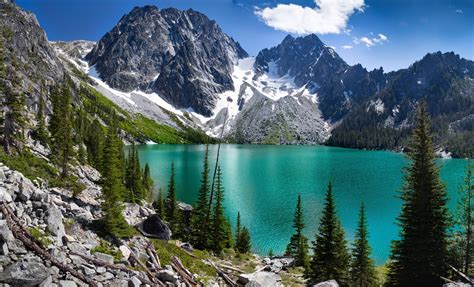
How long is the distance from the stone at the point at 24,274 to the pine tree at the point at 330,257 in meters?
27.1

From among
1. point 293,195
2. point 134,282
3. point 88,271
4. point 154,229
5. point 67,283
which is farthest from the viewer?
point 293,195

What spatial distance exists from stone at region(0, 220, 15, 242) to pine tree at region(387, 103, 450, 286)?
3151 centimetres

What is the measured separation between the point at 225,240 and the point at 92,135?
8307 cm

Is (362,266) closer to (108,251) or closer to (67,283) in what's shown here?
(108,251)

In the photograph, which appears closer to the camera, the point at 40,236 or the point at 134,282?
the point at 40,236

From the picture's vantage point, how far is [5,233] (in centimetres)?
1302

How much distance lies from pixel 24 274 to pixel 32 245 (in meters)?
1.90

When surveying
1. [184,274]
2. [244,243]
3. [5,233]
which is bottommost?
[244,243]

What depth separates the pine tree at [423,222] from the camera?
1150 inches

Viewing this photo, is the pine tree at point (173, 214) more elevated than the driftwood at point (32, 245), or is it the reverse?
the driftwood at point (32, 245)

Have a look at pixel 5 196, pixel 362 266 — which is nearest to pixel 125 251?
pixel 5 196

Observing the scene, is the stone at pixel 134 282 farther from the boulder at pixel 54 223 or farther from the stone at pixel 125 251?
the boulder at pixel 54 223

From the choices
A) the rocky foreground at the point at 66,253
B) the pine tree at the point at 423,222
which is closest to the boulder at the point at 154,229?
the rocky foreground at the point at 66,253

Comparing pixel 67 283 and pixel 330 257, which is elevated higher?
pixel 67 283
